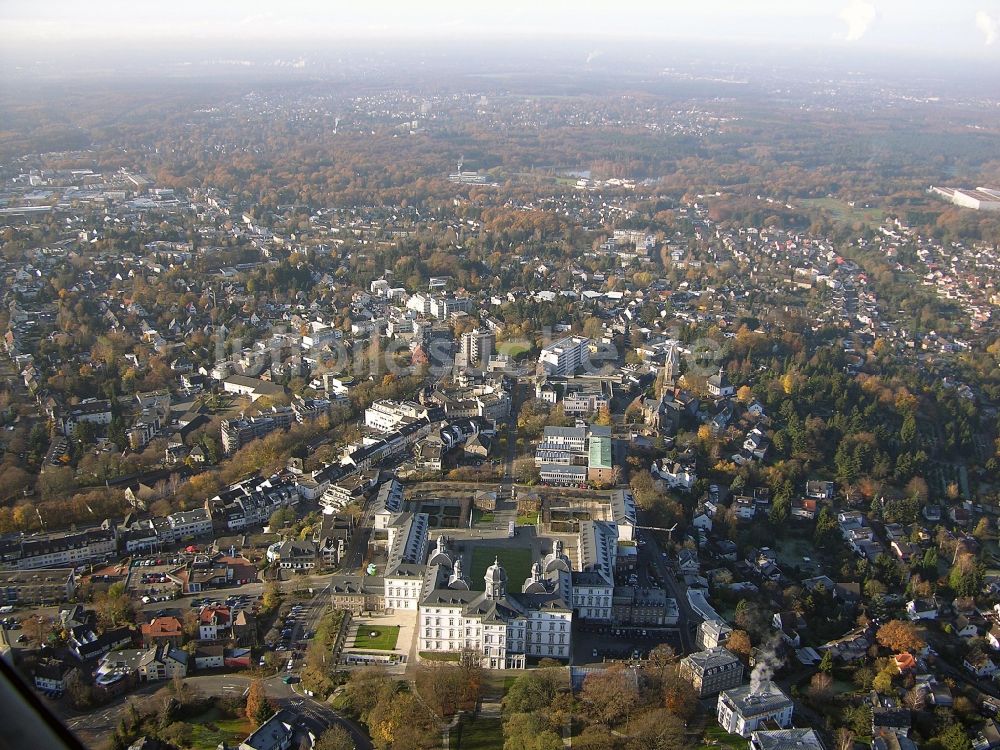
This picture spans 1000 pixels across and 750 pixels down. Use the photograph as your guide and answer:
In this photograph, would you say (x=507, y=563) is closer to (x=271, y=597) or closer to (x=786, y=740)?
(x=271, y=597)

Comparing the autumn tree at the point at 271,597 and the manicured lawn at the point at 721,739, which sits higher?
the autumn tree at the point at 271,597

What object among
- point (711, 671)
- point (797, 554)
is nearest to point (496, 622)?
point (711, 671)

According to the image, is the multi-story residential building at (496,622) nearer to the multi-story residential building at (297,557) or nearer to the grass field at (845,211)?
the multi-story residential building at (297,557)

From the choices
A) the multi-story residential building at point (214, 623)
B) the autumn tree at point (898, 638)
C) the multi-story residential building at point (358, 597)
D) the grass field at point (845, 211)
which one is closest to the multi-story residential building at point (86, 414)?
the multi-story residential building at point (214, 623)

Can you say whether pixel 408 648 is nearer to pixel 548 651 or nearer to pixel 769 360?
pixel 548 651

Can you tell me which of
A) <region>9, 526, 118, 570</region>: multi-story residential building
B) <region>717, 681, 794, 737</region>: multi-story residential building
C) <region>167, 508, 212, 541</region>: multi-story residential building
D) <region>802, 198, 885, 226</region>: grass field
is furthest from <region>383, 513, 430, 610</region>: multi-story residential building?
<region>802, 198, 885, 226</region>: grass field

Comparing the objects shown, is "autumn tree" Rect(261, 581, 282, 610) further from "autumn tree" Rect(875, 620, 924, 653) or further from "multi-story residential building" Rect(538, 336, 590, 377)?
"multi-story residential building" Rect(538, 336, 590, 377)

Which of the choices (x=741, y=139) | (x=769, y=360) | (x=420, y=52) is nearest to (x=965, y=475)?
(x=769, y=360)
